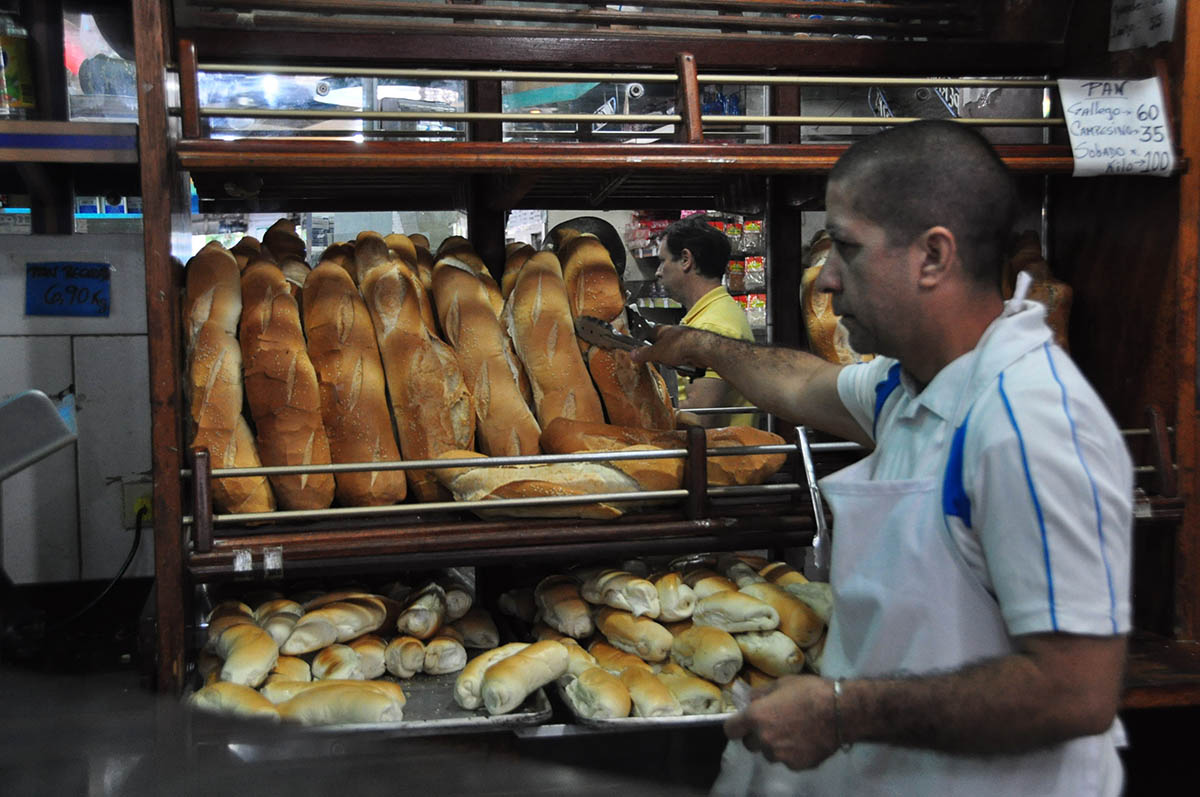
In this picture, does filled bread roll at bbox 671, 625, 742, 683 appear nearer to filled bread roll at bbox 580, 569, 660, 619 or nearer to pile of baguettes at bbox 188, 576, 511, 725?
filled bread roll at bbox 580, 569, 660, 619

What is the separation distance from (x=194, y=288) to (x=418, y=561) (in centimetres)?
60

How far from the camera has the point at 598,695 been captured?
4.53ft

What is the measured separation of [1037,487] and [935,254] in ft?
0.89

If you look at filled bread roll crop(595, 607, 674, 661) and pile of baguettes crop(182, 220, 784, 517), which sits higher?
pile of baguettes crop(182, 220, 784, 517)

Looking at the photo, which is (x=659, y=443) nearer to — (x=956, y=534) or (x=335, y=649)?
(x=335, y=649)

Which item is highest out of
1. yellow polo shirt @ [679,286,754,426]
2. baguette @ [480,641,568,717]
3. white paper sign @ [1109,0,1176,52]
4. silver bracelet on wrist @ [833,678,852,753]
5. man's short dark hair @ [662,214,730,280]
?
white paper sign @ [1109,0,1176,52]

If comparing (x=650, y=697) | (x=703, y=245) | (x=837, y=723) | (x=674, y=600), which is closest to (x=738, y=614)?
(x=674, y=600)

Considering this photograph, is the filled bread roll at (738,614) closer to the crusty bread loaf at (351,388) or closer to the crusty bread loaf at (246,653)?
the crusty bread loaf at (351,388)

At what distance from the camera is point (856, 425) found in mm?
1428

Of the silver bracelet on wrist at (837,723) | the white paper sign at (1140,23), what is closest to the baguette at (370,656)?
the silver bracelet on wrist at (837,723)

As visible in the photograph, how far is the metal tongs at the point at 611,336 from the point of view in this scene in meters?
1.71

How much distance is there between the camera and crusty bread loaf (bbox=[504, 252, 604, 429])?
172 cm

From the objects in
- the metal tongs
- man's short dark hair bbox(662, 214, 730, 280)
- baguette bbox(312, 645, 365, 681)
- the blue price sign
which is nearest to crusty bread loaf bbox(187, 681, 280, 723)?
baguette bbox(312, 645, 365, 681)

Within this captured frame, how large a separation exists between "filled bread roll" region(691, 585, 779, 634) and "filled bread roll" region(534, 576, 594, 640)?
0.63 feet
